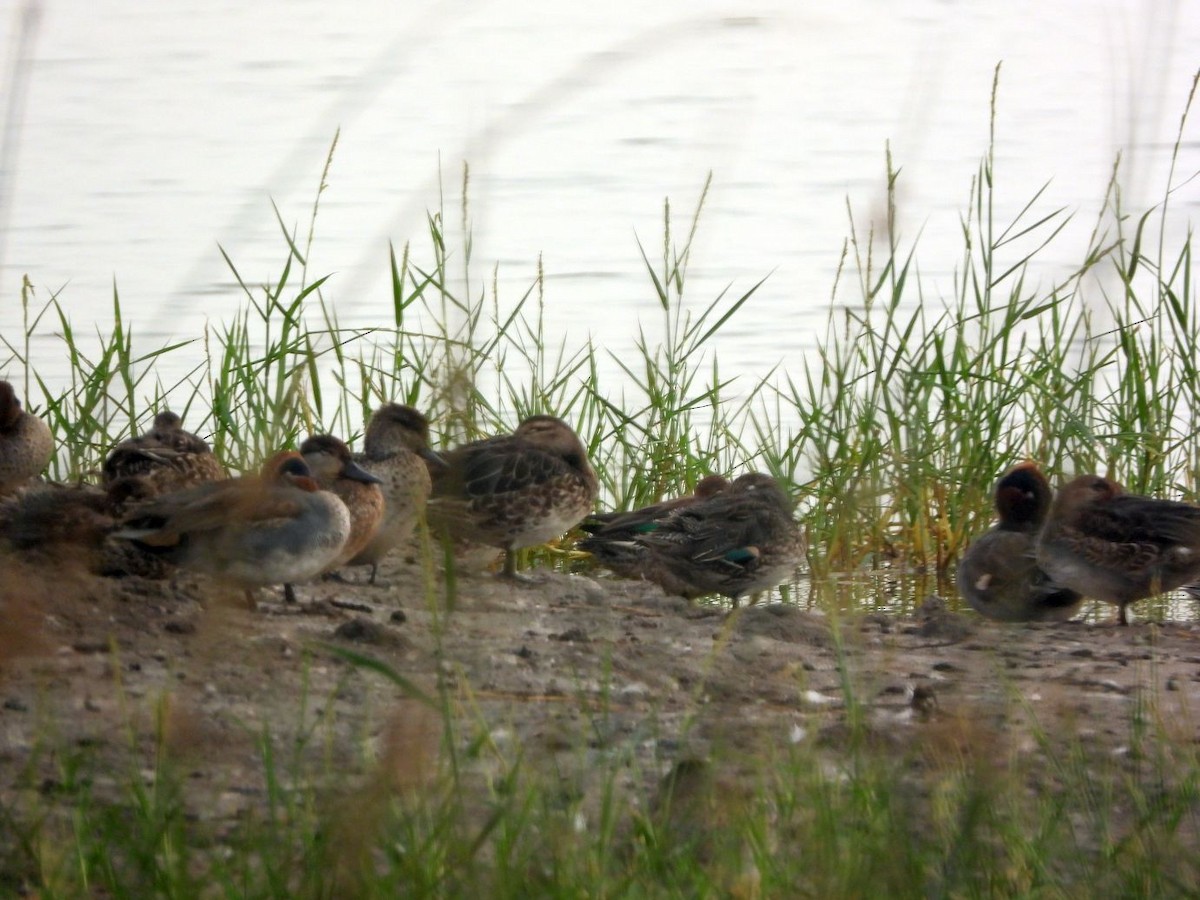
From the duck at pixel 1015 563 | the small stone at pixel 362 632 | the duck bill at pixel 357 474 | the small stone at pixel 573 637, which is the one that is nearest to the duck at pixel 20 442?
the duck bill at pixel 357 474

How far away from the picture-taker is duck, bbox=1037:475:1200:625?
21.1ft

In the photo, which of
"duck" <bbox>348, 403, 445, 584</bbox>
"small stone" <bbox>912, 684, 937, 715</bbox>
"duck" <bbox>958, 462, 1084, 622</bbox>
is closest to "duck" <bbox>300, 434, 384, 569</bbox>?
"duck" <bbox>348, 403, 445, 584</bbox>

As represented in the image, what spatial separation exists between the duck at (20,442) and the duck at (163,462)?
2.01 feet

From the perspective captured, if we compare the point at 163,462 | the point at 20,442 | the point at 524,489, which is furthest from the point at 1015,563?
the point at 20,442

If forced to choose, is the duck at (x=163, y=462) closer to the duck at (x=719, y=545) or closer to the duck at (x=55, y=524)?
the duck at (x=55, y=524)

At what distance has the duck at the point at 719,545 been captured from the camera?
22.1 feet

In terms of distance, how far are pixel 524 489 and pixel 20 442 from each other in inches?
82.0

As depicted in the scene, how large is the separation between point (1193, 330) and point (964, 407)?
1.07 meters

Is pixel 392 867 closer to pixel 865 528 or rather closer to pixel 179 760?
pixel 179 760

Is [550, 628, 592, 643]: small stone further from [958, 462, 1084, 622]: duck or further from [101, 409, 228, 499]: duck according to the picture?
[958, 462, 1084, 622]: duck

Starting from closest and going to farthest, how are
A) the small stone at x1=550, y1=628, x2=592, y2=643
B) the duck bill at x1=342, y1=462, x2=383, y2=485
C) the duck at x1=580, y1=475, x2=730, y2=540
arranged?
the small stone at x1=550, y1=628, x2=592, y2=643, the duck bill at x1=342, y1=462, x2=383, y2=485, the duck at x1=580, y1=475, x2=730, y2=540

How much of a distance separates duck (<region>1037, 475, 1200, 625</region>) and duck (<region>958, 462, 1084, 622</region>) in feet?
0.45

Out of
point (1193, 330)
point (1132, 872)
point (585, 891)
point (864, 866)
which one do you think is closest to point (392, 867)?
point (585, 891)

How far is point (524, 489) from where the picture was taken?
6.78m
